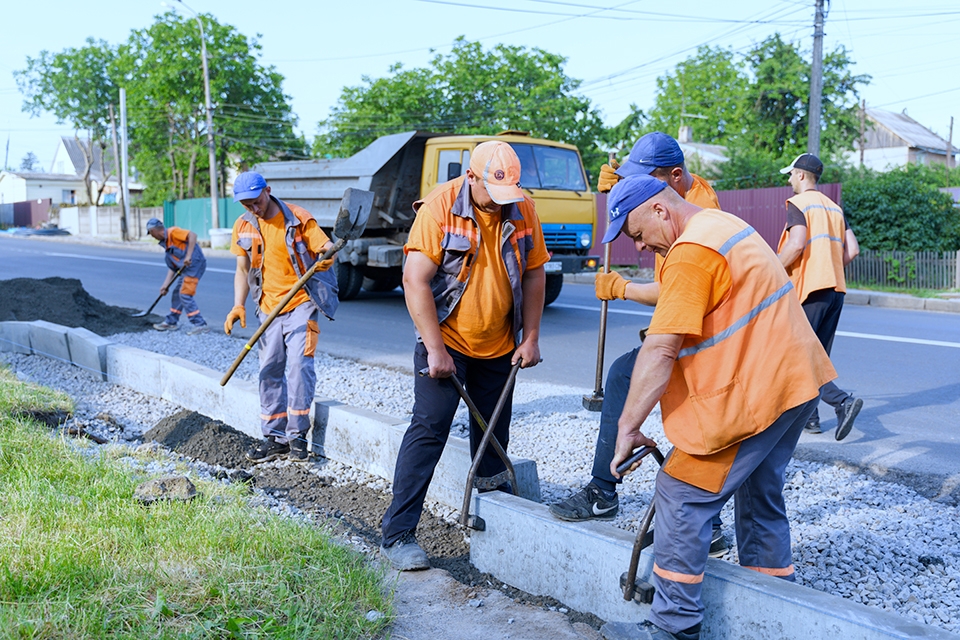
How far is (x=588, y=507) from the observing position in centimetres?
332

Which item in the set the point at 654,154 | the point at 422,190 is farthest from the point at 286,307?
the point at 422,190

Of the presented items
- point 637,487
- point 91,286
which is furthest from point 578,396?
point 91,286

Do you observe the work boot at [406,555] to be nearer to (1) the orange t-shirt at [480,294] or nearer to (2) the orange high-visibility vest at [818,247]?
(1) the orange t-shirt at [480,294]

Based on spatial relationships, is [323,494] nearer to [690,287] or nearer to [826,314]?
[690,287]

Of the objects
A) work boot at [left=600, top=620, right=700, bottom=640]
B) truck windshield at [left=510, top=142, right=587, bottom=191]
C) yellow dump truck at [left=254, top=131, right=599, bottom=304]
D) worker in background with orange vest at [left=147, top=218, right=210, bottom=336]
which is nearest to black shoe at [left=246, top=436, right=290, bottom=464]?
work boot at [left=600, top=620, right=700, bottom=640]

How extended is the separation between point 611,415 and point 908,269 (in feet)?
48.3

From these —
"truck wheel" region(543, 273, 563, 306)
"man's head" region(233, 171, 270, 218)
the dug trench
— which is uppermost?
"man's head" region(233, 171, 270, 218)

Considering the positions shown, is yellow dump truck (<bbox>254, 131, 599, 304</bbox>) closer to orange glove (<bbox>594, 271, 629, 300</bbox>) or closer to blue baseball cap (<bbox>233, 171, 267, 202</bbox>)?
blue baseball cap (<bbox>233, 171, 267, 202</bbox>)

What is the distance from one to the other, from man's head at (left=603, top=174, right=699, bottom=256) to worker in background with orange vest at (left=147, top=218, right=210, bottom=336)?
8.54 metres

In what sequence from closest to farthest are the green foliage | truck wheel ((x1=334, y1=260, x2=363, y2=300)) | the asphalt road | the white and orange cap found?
the white and orange cap < the asphalt road < truck wheel ((x1=334, y1=260, x2=363, y2=300)) < the green foliage

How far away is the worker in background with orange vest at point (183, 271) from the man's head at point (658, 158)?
781cm

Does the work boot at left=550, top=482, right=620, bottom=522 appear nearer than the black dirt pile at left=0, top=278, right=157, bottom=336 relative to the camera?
Yes

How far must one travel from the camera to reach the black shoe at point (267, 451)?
5148mm

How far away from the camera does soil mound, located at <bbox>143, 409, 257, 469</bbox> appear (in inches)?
204
